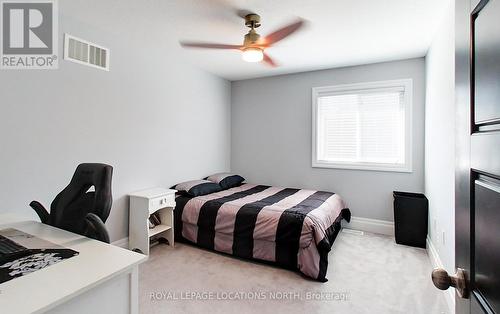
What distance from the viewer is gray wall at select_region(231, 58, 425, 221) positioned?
343cm

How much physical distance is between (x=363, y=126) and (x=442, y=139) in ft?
4.83

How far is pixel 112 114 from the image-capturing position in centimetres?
278

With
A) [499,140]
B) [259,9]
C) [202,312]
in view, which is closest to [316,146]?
[259,9]

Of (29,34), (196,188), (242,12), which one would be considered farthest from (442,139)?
(29,34)

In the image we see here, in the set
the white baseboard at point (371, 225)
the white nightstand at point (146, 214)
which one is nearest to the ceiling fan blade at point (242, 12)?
the white nightstand at point (146, 214)

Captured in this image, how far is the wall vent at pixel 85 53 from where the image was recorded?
7.86ft

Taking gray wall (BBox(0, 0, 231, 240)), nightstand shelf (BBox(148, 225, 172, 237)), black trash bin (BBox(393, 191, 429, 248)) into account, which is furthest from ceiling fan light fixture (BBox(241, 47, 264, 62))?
black trash bin (BBox(393, 191, 429, 248))

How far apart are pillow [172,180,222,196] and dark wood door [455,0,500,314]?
9.43 feet

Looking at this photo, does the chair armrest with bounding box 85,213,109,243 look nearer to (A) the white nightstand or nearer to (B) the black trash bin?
(A) the white nightstand

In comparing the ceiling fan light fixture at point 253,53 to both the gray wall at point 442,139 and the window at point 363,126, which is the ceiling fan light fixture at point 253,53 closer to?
the gray wall at point 442,139

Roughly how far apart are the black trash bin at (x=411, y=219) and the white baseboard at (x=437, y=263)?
0.13 metres

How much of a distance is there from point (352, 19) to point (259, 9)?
3.00ft

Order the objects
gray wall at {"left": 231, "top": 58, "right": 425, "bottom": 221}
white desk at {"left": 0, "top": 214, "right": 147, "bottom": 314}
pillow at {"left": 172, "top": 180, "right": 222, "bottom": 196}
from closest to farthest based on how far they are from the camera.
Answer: white desk at {"left": 0, "top": 214, "right": 147, "bottom": 314} → pillow at {"left": 172, "top": 180, "right": 222, "bottom": 196} → gray wall at {"left": 231, "top": 58, "right": 425, "bottom": 221}

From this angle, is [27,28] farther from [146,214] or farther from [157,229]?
[157,229]
